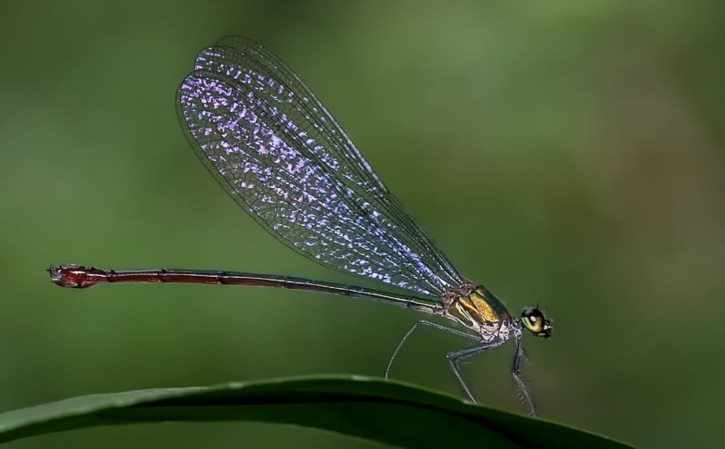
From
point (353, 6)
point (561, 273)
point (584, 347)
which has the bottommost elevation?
point (584, 347)

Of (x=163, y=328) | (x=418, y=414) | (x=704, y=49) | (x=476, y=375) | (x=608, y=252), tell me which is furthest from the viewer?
(x=704, y=49)

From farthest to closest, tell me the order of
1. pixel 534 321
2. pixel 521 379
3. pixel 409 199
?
pixel 409 199 → pixel 534 321 → pixel 521 379

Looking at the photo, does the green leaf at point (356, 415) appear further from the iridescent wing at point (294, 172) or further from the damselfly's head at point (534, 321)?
the iridescent wing at point (294, 172)

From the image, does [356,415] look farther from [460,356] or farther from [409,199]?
[409,199]

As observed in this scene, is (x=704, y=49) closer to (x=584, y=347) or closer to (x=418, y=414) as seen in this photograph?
(x=584, y=347)

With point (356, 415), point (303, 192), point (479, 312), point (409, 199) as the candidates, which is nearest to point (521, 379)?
point (479, 312)

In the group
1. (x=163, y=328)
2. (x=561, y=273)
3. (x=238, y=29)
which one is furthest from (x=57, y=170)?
(x=561, y=273)
